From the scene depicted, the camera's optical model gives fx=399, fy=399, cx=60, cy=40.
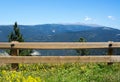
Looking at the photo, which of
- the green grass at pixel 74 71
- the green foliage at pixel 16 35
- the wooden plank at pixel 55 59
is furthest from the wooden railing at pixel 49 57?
the green foliage at pixel 16 35

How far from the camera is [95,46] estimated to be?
52.5 feet

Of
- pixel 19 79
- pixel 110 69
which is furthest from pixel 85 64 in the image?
pixel 19 79

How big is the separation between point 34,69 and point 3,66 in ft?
4.14

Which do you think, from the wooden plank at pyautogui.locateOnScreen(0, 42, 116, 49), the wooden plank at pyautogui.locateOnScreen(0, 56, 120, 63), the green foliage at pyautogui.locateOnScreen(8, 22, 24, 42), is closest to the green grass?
the wooden plank at pyautogui.locateOnScreen(0, 56, 120, 63)

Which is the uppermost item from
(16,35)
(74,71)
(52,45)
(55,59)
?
(52,45)

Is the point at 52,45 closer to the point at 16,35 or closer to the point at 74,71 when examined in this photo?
the point at 74,71

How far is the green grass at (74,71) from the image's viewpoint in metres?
12.1

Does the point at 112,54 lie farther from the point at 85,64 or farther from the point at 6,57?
the point at 6,57

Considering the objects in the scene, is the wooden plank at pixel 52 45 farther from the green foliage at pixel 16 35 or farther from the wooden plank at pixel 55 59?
the green foliage at pixel 16 35

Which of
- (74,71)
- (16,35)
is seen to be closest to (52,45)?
(74,71)

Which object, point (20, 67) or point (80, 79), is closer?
point (80, 79)

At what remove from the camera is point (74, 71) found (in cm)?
1449

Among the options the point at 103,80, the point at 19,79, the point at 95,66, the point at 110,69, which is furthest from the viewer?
the point at 95,66

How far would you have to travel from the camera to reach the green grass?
12055mm
